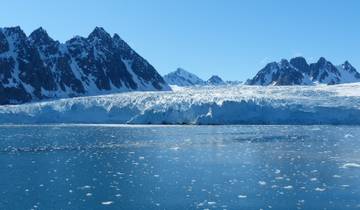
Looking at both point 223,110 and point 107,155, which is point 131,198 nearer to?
point 107,155

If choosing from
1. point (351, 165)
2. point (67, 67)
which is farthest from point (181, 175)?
point (67, 67)

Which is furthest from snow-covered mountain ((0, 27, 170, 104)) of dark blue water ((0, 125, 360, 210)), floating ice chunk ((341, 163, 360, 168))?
floating ice chunk ((341, 163, 360, 168))

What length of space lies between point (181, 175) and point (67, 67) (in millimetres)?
101741

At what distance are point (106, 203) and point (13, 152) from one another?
68.6 feet

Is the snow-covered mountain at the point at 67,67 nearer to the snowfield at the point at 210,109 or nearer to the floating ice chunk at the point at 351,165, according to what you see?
the snowfield at the point at 210,109

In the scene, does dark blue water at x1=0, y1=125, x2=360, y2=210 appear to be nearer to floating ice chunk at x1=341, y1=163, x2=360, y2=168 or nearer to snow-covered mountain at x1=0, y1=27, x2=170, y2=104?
floating ice chunk at x1=341, y1=163, x2=360, y2=168

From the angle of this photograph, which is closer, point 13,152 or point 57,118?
point 13,152

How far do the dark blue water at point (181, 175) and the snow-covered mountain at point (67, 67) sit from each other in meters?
72.7

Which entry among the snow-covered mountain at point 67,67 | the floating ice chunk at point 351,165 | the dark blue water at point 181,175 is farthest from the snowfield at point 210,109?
the floating ice chunk at point 351,165

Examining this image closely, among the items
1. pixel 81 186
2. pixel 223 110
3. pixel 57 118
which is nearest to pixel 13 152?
pixel 81 186

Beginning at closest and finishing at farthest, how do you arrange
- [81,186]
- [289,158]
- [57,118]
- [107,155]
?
1. [81,186]
2. [289,158]
3. [107,155]
4. [57,118]

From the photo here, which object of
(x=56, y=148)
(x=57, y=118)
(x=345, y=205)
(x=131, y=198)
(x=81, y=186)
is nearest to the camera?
(x=345, y=205)

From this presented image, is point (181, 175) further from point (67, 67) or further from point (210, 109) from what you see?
point (67, 67)

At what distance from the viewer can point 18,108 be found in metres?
91.4
